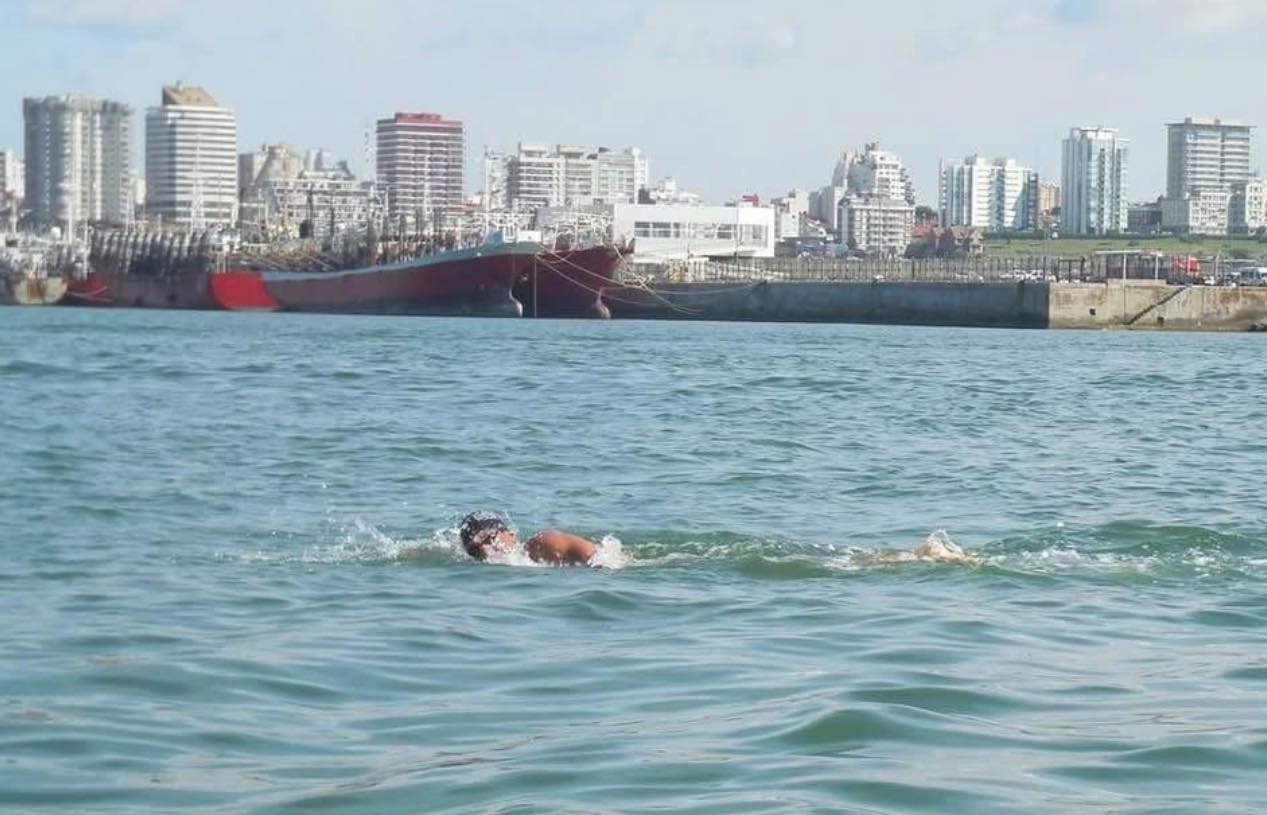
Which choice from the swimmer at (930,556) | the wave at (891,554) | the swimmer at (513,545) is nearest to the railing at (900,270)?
the wave at (891,554)

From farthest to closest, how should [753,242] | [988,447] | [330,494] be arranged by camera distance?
[753,242], [988,447], [330,494]

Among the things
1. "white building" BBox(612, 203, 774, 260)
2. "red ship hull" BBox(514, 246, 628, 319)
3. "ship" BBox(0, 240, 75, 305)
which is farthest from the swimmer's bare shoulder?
"ship" BBox(0, 240, 75, 305)

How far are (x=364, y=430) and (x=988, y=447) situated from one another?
758 cm

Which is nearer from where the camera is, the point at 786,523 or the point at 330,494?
the point at 786,523

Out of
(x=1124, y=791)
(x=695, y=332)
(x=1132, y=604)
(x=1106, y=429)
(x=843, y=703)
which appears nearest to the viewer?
(x=1124, y=791)

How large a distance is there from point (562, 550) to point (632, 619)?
2.23m

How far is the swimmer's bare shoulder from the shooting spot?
14.2 m

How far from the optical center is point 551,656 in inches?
427

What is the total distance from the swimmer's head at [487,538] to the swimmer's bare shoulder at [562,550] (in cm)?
19

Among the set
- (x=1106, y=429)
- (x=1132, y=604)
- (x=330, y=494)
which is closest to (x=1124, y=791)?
(x=1132, y=604)

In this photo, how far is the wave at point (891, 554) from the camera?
46.5 feet

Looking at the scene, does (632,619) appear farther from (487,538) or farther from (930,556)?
(930,556)

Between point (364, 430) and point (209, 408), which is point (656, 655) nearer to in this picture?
point (364, 430)

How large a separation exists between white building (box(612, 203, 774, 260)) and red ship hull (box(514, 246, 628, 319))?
145 ft
